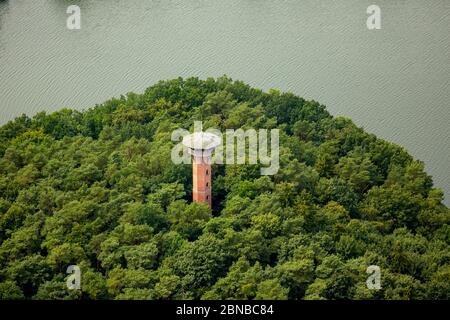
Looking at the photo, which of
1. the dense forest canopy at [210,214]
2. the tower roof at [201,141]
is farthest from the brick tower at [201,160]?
the dense forest canopy at [210,214]

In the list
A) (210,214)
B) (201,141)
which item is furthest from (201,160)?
(210,214)

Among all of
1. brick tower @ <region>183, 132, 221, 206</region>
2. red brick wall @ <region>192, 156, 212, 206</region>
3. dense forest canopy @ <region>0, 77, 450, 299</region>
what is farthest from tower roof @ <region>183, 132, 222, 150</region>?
dense forest canopy @ <region>0, 77, 450, 299</region>

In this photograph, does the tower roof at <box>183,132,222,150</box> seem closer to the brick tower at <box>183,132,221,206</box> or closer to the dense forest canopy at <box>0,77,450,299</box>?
the brick tower at <box>183,132,221,206</box>

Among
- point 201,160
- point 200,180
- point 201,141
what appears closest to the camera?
point 201,141

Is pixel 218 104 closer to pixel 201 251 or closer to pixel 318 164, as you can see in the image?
pixel 318 164

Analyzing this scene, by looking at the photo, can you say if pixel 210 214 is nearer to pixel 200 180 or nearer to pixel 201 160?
pixel 200 180
